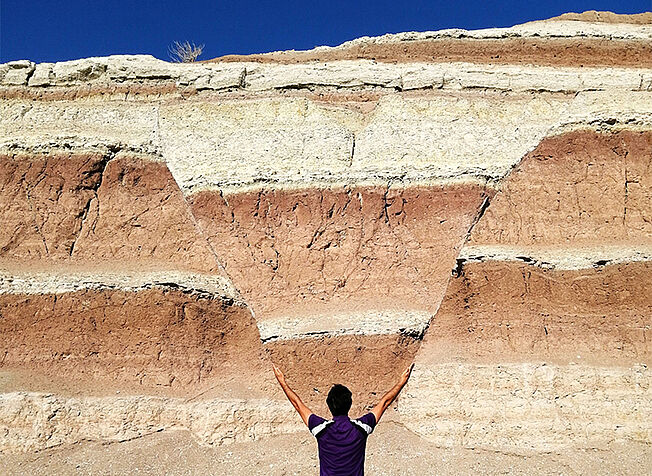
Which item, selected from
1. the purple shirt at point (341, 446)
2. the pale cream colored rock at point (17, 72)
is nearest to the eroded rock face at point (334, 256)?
the pale cream colored rock at point (17, 72)

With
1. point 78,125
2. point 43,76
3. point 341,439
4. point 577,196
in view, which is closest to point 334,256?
point 577,196

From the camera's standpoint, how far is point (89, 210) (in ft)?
22.6

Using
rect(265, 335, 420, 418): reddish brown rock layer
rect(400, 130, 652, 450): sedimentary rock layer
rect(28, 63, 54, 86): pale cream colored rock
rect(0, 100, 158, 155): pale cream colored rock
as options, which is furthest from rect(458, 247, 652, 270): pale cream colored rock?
rect(28, 63, 54, 86): pale cream colored rock

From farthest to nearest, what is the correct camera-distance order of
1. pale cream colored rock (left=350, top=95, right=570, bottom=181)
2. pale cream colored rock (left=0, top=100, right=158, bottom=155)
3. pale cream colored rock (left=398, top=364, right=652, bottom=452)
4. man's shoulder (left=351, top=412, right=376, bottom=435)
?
pale cream colored rock (left=0, top=100, right=158, bottom=155), pale cream colored rock (left=350, top=95, right=570, bottom=181), pale cream colored rock (left=398, top=364, right=652, bottom=452), man's shoulder (left=351, top=412, right=376, bottom=435)

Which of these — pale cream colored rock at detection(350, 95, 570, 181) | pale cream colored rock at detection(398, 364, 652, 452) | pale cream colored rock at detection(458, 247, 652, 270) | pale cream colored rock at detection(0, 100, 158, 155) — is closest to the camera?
pale cream colored rock at detection(398, 364, 652, 452)

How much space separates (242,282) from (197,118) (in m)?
2.19

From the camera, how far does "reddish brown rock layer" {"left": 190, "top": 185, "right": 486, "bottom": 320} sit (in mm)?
6465

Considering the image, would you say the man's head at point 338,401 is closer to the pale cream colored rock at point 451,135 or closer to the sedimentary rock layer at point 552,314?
the sedimentary rock layer at point 552,314

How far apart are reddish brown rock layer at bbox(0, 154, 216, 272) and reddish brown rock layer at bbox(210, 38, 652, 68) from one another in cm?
229

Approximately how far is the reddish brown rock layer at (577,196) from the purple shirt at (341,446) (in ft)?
11.9

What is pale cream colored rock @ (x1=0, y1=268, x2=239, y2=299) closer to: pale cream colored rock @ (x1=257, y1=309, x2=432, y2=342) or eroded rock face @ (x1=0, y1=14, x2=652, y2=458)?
eroded rock face @ (x1=0, y1=14, x2=652, y2=458)

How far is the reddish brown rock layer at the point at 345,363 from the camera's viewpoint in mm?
6070

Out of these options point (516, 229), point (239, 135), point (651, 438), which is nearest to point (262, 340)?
point (239, 135)

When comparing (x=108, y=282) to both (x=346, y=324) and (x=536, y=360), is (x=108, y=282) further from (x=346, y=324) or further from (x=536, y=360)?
(x=536, y=360)
